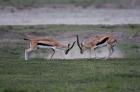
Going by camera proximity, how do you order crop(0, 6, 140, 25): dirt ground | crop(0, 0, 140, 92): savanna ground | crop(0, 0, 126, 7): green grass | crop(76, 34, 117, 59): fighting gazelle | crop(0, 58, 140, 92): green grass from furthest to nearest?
crop(0, 0, 126, 7): green grass
crop(0, 6, 140, 25): dirt ground
crop(76, 34, 117, 59): fighting gazelle
crop(0, 0, 140, 92): savanna ground
crop(0, 58, 140, 92): green grass

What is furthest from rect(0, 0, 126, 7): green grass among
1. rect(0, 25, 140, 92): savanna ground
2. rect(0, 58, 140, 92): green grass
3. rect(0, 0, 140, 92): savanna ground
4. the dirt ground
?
rect(0, 58, 140, 92): green grass

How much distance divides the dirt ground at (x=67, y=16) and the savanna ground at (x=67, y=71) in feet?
19.9

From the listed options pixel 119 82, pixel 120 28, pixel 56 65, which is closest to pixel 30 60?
pixel 56 65

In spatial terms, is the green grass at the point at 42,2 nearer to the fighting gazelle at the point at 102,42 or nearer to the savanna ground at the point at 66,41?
the savanna ground at the point at 66,41

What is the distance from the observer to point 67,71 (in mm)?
16156

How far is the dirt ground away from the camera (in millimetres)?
29703

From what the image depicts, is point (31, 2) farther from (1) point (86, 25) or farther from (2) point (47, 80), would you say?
(2) point (47, 80)

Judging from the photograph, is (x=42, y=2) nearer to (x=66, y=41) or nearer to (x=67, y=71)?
(x=66, y=41)

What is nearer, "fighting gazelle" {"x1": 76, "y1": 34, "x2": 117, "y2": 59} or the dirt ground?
"fighting gazelle" {"x1": 76, "y1": 34, "x2": 117, "y2": 59}

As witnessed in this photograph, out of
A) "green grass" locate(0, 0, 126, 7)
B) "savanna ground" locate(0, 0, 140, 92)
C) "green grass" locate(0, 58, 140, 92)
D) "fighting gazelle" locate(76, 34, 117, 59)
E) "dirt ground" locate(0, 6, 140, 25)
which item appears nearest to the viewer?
"green grass" locate(0, 58, 140, 92)

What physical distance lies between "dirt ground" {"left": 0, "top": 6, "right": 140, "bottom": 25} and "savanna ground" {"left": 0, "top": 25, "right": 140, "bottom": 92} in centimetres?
606

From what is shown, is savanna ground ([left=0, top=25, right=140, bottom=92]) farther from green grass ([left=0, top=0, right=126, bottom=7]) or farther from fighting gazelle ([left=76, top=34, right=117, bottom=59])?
green grass ([left=0, top=0, right=126, bottom=7])

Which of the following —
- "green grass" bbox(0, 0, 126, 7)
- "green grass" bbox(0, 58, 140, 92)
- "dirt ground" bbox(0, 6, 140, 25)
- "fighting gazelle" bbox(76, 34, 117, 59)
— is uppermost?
"green grass" bbox(0, 0, 126, 7)

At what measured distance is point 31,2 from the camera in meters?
37.7
